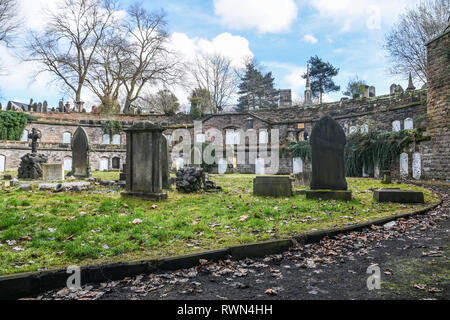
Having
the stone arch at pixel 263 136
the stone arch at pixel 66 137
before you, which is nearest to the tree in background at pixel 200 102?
the stone arch at pixel 263 136

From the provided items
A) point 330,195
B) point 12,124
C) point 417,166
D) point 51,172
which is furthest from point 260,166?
point 12,124

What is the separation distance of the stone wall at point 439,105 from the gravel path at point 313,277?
547 inches

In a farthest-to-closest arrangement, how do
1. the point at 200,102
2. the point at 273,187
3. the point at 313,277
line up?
the point at 200,102, the point at 273,187, the point at 313,277

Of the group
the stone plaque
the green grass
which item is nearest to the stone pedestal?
the green grass

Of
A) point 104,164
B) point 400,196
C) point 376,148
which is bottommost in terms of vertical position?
point 400,196

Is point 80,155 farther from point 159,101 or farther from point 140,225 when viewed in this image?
point 159,101

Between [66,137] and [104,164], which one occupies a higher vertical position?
[66,137]

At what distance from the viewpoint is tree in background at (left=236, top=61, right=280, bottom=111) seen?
1916 inches

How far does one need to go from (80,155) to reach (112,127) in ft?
73.8

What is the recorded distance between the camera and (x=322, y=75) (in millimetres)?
42250

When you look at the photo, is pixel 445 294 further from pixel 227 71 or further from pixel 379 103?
pixel 227 71

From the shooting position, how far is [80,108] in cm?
3553

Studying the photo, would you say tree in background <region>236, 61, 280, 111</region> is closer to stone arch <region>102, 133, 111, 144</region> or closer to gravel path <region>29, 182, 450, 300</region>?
stone arch <region>102, 133, 111, 144</region>

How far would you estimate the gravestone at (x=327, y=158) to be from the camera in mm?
7816
